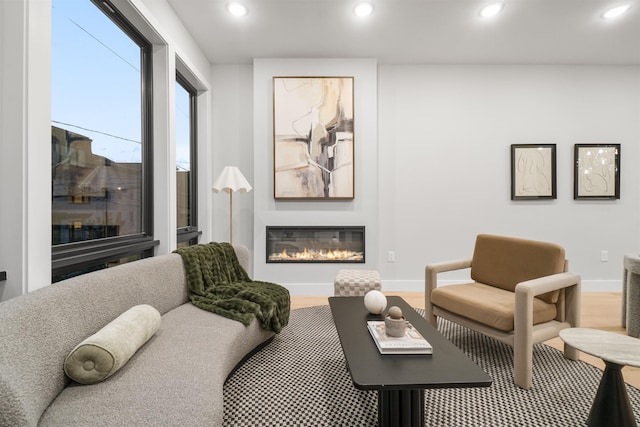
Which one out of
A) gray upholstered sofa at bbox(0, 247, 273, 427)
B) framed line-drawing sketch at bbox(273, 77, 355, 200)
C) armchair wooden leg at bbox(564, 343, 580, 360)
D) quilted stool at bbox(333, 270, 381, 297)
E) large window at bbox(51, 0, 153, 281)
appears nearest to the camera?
gray upholstered sofa at bbox(0, 247, 273, 427)

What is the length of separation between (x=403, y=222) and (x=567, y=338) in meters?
2.54

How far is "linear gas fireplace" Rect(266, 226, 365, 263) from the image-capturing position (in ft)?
12.7

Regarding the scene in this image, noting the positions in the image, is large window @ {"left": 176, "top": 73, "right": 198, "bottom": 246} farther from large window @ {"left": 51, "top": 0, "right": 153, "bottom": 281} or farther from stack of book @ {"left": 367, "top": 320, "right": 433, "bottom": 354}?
stack of book @ {"left": 367, "top": 320, "right": 433, "bottom": 354}

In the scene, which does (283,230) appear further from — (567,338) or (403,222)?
(567,338)

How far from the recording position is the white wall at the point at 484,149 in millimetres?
3998

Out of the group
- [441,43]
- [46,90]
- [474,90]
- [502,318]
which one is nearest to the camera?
[46,90]

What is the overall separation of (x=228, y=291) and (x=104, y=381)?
3.50ft

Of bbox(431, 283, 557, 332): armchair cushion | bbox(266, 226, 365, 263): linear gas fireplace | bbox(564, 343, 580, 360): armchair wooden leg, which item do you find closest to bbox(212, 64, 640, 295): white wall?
bbox(266, 226, 365, 263): linear gas fireplace

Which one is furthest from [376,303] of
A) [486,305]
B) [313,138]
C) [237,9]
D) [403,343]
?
[237,9]

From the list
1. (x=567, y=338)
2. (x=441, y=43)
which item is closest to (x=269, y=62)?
(x=441, y=43)

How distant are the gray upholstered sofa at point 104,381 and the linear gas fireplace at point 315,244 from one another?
2174 mm

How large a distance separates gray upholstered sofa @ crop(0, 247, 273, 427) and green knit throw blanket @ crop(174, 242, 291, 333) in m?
0.34

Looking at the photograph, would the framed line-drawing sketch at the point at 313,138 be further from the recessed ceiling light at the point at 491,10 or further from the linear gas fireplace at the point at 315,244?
the recessed ceiling light at the point at 491,10

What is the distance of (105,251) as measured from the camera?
2.07 meters
